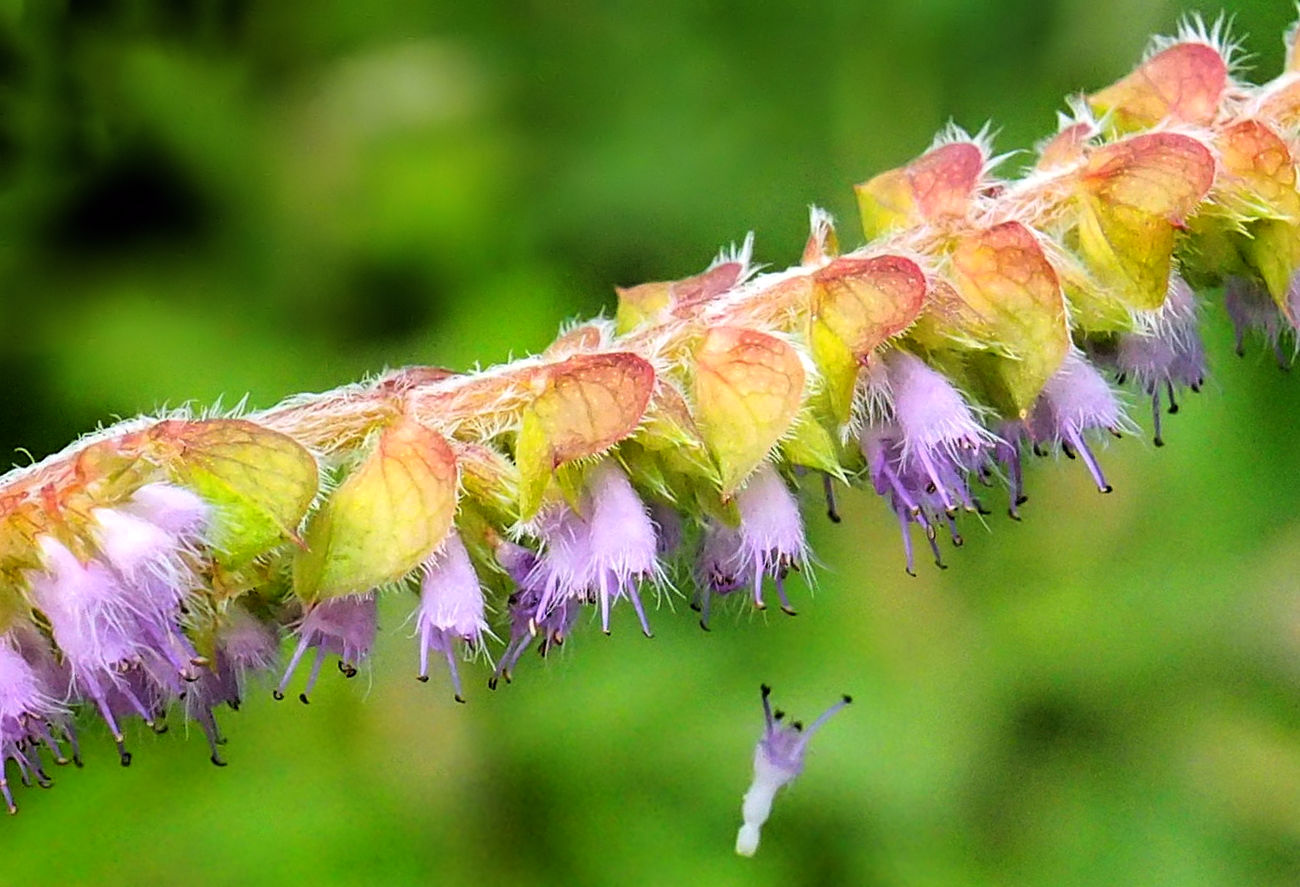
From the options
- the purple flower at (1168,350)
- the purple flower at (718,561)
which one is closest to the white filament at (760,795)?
the purple flower at (718,561)

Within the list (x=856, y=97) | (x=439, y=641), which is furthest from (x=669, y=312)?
(x=856, y=97)

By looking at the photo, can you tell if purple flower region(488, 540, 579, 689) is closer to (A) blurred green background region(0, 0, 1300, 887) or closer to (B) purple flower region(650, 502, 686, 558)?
(B) purple flower region(650, 502, 686, 558)

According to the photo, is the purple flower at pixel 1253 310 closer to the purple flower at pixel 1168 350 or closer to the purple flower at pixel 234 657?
the purple flower at pixel 1168 350

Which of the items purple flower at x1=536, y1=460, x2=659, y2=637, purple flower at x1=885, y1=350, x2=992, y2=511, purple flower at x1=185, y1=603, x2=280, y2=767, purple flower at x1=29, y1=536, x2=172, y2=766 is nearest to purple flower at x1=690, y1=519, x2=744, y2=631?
purple flower at x1=536, y1=460, x2=659, y2=637

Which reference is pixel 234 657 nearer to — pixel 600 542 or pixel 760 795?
pixel 600 542

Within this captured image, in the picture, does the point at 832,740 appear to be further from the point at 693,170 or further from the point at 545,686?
the point at 693,170
